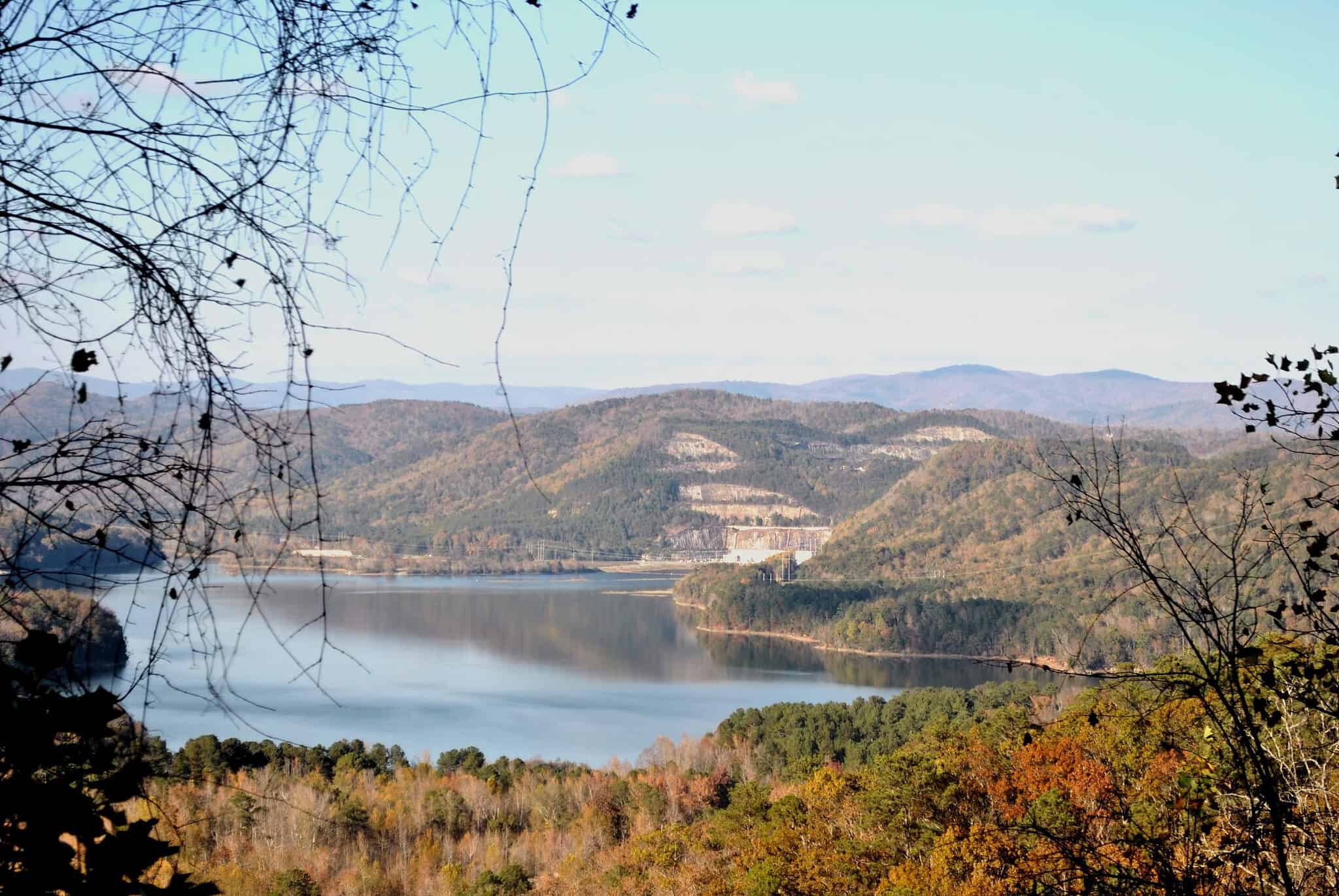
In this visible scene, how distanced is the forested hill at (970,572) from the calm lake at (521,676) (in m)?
2.77

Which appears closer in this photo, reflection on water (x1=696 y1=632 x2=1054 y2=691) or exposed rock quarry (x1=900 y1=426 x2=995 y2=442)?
reflection on water (x1=696 y1=632 x2=1054 y2=691)

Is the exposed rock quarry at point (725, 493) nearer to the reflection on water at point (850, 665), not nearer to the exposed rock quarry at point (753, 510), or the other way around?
the exposed rock quarry at point (753, 510)

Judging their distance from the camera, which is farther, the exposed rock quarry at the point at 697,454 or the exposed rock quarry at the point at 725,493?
the exposed rock quarry at the point at 697,454

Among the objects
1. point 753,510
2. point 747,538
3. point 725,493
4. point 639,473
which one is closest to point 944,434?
point 725,493

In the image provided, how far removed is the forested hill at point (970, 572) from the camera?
53969 millimetres

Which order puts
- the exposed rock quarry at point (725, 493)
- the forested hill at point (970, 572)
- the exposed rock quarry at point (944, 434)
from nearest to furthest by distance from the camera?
1. the forested hill at point (970, 572)
2. the exposed rock quarry at point (725, 493)
3. the exposed rock quarry at point (944, 434)

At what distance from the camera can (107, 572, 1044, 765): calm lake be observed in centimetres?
3659

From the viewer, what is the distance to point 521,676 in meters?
50.8

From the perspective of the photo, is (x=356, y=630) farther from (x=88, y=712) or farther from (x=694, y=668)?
(x=88, y=712)

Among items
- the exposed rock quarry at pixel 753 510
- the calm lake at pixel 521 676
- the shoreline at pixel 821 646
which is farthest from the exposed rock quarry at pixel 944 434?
the shoreline at pixel 821 646

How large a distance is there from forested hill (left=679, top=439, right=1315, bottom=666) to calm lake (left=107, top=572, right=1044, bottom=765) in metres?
2.77

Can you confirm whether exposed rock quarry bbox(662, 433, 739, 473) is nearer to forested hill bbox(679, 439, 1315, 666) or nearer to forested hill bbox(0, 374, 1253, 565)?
forested hill bbox(0, 374, 1253, 565)

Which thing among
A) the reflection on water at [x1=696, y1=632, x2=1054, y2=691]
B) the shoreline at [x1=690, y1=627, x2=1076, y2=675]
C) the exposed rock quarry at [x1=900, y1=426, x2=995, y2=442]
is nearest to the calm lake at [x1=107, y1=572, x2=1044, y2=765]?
the reflection on water at [x1=696, y1=632, x2=1054, y2=691]

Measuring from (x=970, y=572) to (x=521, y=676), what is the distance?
33642 millimetres
